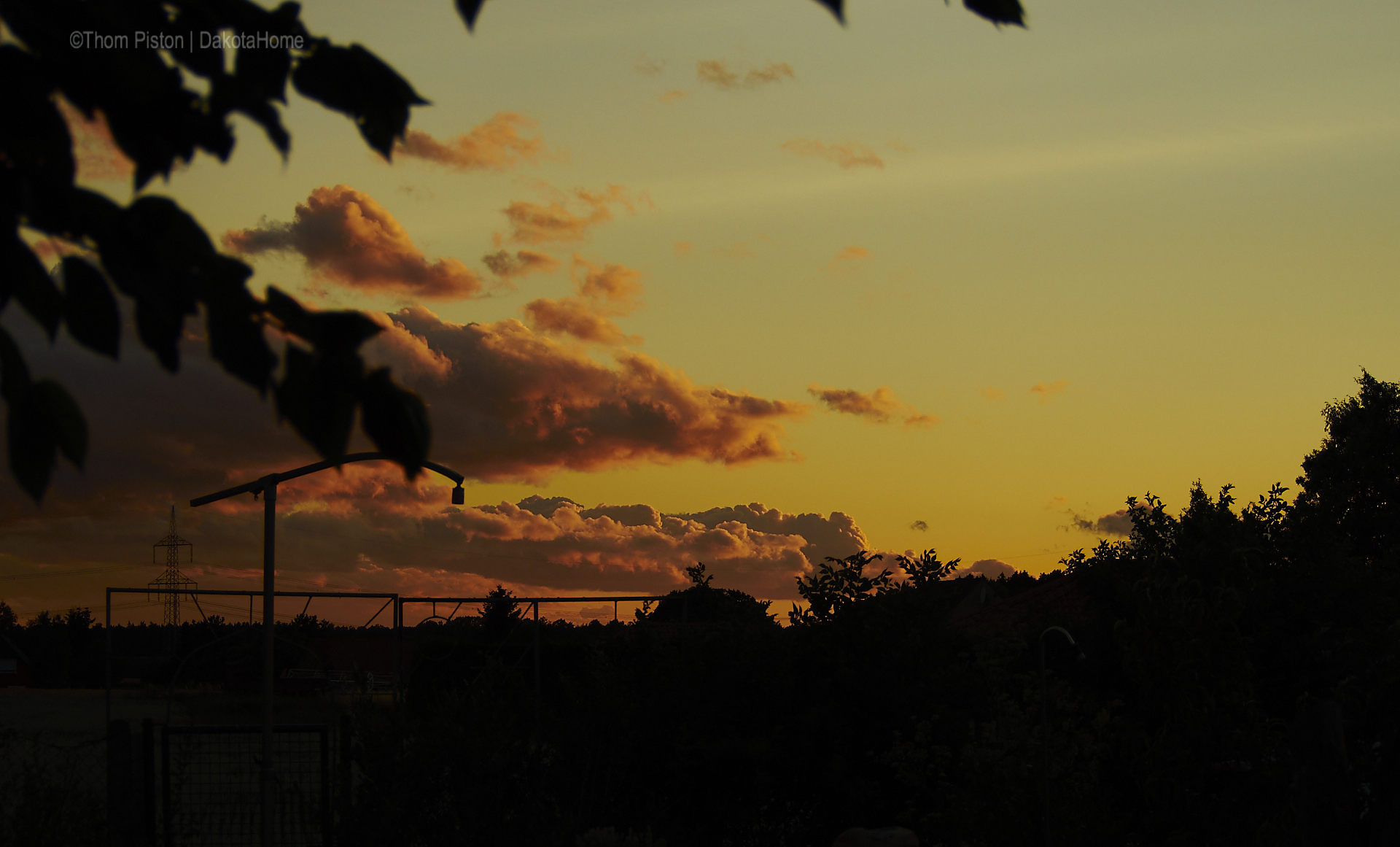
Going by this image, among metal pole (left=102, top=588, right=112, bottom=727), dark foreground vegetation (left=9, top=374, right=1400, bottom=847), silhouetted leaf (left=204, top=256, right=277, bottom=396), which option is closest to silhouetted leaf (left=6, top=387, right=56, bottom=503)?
silhouetted leaf (left=204, top=256, right=277, bottom=396)

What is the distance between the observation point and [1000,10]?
3.07 metres

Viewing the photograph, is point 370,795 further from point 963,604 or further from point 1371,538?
point 963,604

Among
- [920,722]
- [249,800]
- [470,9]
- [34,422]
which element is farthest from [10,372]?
[920,722]

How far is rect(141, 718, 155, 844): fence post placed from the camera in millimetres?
13297

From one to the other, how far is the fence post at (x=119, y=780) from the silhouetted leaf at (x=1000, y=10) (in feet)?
42.4

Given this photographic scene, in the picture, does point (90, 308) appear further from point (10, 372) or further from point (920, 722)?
point (920, 722)

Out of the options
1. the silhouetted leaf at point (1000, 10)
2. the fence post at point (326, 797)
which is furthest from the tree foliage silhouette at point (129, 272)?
the fence post at point (326, 797)

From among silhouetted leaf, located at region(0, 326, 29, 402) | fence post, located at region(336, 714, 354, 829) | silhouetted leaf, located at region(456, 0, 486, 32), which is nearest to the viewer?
silhouetted leaf, located at region(0, 326, 29, 402)

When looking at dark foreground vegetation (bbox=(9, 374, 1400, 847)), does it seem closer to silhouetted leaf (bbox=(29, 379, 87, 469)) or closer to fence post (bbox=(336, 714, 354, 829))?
fence post (bbox=(336, 714, 354, 829))

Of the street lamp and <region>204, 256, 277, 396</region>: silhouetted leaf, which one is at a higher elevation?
<region>204, 256, 277, 396</region>: silhouetted leaf

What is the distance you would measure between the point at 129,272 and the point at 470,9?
3.12 ft

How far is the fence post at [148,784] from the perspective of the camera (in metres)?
13.3

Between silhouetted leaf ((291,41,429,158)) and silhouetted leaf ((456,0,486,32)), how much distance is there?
0.73 feet

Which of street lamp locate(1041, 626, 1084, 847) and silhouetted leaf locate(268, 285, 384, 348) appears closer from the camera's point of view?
silhouetted leaf locate(268, 285, 384, 348)
